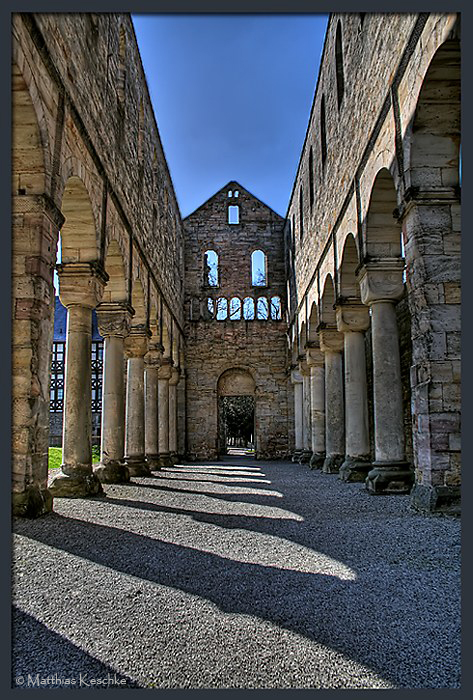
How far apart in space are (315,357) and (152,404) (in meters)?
5.16

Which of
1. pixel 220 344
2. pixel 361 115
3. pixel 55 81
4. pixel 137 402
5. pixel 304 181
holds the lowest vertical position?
pixel 137 402

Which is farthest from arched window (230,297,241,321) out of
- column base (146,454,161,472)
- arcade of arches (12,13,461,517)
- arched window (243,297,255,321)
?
column base (146,454,161,472)

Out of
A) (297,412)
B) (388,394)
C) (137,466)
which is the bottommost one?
(137,466)

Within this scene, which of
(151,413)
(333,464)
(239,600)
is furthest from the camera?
(151,413)

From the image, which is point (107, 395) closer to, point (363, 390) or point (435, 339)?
point (363, 390)

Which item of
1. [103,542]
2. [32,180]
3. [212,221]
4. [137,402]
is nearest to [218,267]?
[212,221]

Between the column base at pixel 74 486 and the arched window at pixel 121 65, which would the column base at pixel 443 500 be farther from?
the arched window at pixel 121 65

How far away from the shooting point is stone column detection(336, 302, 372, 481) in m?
11.6

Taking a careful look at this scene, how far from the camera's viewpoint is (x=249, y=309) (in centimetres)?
2625

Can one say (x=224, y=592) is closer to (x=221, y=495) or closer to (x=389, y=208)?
(x=221, y=495)

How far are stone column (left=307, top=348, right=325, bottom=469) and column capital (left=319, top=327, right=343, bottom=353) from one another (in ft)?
7.16

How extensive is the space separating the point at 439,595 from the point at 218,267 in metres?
24.0

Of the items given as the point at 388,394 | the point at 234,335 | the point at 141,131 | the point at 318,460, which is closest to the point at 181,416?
the point at 234,335

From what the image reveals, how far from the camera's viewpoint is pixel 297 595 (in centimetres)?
346
